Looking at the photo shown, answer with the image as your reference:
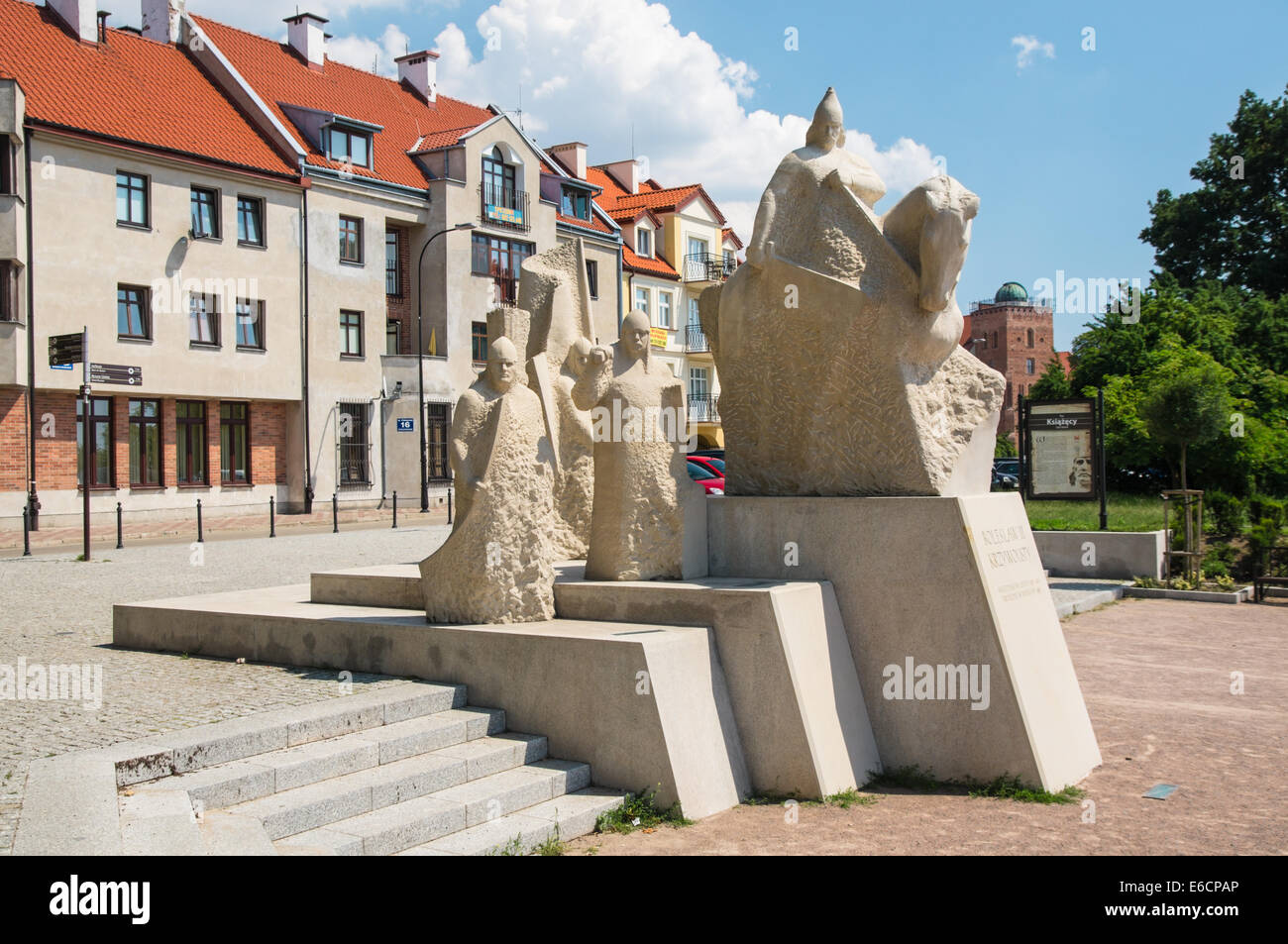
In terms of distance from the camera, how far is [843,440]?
27.0ft

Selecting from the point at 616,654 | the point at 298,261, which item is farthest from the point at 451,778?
the point at 298,261

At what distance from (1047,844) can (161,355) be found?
2652cm

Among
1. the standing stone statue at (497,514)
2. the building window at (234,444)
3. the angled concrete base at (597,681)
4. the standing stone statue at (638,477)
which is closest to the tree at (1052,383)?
the building window at (234,444)

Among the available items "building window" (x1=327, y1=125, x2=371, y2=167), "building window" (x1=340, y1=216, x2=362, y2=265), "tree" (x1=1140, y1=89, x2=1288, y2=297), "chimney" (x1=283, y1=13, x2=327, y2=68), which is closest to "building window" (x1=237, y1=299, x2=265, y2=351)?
"building window" (x1=340, y1=216, x2=362, y2=265)

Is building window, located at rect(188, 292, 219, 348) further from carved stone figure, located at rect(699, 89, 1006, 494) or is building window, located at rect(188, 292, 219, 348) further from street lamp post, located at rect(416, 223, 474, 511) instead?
carved stone figure, located at rect(699, 89, 1006, 494)

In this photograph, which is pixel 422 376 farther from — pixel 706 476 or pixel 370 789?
pixel 370 789

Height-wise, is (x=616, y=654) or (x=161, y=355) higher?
(x=161, y=355)

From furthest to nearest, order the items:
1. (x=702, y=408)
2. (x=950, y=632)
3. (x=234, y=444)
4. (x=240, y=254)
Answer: (x=702, y=408) → (x=234, y=444) → (x=240, y=254) → (x=950, y=632)

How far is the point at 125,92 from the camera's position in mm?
29078

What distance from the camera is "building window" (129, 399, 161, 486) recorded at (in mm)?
28391

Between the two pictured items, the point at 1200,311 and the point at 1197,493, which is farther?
the point at 1200,311

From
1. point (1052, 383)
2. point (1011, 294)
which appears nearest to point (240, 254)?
point (1052, 383)

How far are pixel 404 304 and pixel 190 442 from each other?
9.41 meters
